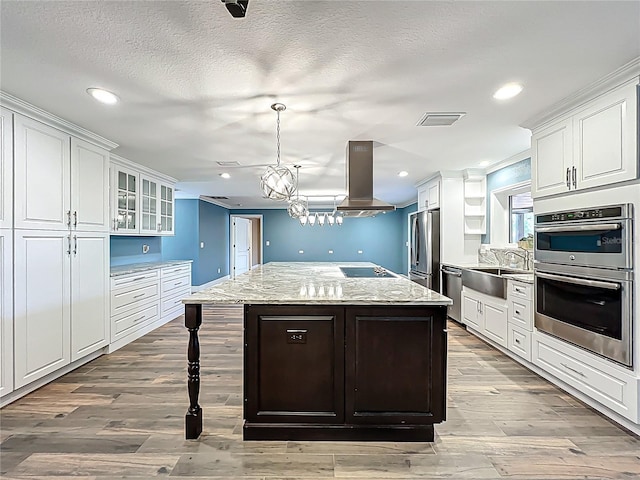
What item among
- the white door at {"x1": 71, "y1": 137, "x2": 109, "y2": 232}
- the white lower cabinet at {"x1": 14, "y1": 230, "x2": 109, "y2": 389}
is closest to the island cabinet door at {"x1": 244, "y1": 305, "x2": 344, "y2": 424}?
the white lower cabinet at {"x1": 14, "y1": 230, "x2": 109, "y2": 389}

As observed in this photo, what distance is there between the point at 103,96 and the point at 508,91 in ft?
9.51

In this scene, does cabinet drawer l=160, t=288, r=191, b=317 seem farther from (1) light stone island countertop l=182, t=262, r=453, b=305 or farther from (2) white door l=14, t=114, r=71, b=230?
(1) light stone island countertop l=182, t=262, r=453, b=305

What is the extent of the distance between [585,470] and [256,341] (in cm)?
193

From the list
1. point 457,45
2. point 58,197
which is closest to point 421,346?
point 457,45

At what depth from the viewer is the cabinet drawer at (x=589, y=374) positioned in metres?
2.13

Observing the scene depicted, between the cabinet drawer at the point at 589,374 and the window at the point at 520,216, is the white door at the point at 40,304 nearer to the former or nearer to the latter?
the cabinet drawer at the point at 589,374

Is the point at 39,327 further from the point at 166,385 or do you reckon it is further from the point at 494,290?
the point at 494,290

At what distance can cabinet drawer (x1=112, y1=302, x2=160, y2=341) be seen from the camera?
3.85m

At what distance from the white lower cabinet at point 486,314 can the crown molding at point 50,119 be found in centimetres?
449

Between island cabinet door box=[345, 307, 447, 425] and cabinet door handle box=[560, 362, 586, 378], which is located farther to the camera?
cabinet door handle box=[560, 362, 586, 378]

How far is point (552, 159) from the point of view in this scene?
282 cm

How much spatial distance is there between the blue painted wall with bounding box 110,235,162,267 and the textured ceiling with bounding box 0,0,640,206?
188cm

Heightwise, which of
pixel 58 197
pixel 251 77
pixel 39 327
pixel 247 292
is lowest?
pixel 39 327

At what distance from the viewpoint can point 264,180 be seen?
2.82 metres
